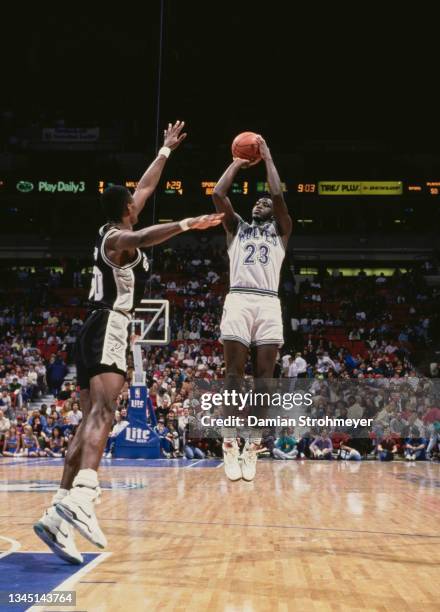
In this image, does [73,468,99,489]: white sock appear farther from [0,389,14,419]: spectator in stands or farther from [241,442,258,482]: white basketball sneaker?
[0,389,14,419]: spectator in stands

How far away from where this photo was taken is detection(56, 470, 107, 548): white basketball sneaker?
4.63 m

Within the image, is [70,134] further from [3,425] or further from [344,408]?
[344,408]

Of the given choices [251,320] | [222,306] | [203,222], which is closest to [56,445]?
[222,306]

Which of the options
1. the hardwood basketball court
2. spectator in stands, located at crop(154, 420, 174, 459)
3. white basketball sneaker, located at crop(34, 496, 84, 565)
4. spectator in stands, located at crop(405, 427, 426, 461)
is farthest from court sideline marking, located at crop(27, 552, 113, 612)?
spectator in stands, located at crop(405, 427, 426, 461)

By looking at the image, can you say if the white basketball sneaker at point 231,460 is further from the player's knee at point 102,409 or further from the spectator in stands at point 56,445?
the spectator in stands at point 56,445

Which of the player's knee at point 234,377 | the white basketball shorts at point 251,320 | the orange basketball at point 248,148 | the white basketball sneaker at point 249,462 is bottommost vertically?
the white basketball sneaker at point 249,462

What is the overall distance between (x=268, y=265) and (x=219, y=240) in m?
28.6

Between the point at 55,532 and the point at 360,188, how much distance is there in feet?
102

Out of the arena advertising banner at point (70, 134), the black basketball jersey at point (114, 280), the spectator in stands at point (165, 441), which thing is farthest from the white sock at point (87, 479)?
the arena advertising banner at point (70, 134)

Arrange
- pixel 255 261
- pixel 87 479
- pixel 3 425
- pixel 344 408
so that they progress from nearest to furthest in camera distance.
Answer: pixel 87 479 < pixel 255 261 < pixel 344 408 < pixel 3 425

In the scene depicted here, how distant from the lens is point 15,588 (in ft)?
14.8

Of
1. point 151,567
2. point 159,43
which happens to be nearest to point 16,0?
point 159,43

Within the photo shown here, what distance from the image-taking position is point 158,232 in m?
4.69

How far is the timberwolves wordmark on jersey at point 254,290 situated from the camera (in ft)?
20.7
